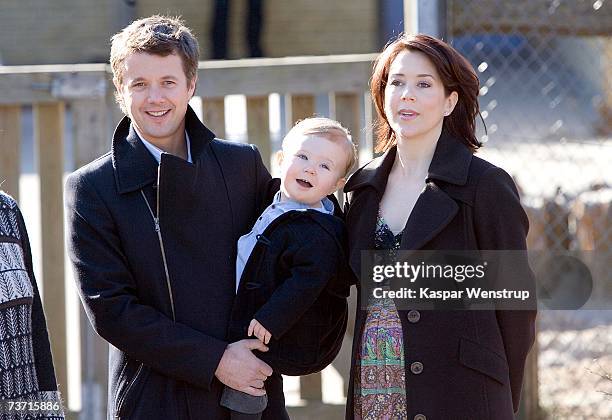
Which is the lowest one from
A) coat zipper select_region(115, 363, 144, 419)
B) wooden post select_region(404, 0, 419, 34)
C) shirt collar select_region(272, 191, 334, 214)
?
coat zipper select_region(115, 363, 144, 419)

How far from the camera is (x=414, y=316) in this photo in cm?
283

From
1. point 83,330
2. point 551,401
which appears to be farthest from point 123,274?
point 551,401

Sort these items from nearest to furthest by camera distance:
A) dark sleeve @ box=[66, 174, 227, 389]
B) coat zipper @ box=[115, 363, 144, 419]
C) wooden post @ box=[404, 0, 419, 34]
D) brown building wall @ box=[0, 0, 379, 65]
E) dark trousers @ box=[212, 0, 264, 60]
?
dark sleeve @ box=[66, 174, 227, 389]
coat zipper @ box=[115, 363, 144, 419]
wooden post @ box=[404, 0, 419, 34]
dark trousers @ box=[212, 0, 264, 60]
brown building wall @ box=[0, 0, 379, 65]

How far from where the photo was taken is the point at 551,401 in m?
4.41

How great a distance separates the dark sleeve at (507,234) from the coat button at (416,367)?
285 mm

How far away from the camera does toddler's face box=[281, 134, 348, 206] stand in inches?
119

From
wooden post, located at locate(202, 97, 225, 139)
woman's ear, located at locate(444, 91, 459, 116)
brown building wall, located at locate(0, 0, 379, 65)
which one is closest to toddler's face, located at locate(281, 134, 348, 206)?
woman's ear, located at locate(444, 91, 459, 116)

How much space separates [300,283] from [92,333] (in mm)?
2050

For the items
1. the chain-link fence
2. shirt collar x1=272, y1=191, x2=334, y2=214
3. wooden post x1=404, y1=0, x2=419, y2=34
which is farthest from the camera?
the chain-link fence

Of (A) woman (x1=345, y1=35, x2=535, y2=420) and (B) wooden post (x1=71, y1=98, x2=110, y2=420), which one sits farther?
(B) wooden post (x1=71, y1=98, x2=110, y2=420)

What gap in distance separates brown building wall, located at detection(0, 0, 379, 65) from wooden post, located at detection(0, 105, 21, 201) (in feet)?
35.7

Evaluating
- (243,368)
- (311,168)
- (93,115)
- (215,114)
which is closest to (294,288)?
(243,368)

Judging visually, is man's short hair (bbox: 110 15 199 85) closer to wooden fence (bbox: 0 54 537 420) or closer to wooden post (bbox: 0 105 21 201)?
wooden fence (bbox: 0 54 537 420)

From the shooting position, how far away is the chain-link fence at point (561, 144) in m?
4.30
